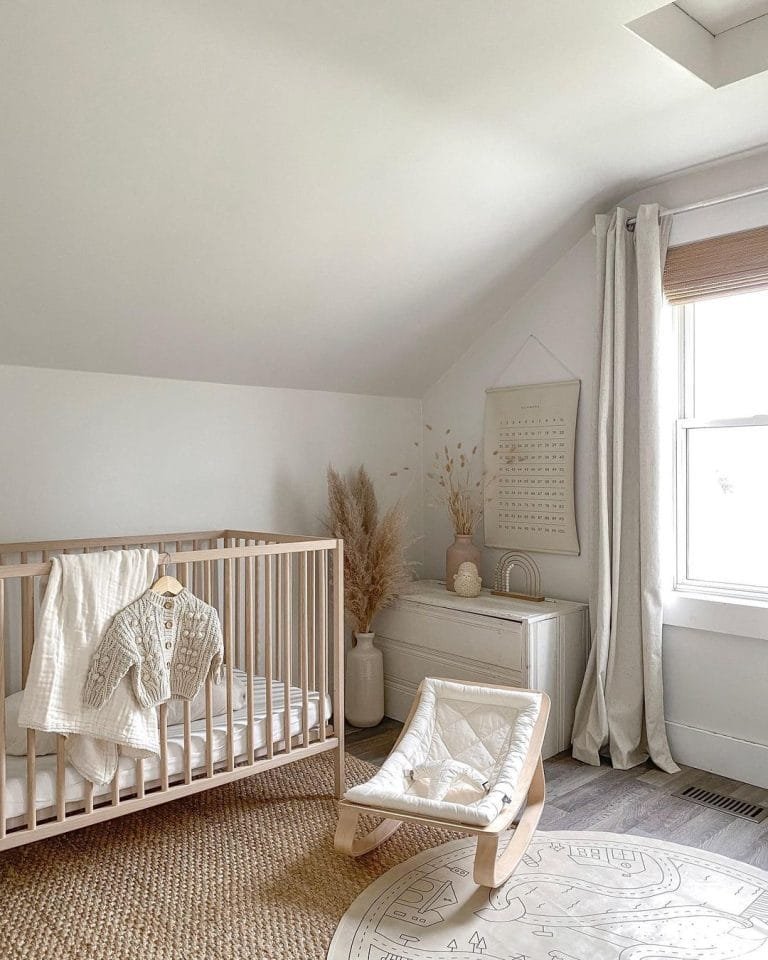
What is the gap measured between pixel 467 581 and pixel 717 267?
164 centimetres

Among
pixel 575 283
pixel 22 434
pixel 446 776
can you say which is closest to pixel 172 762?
pixel 446 776

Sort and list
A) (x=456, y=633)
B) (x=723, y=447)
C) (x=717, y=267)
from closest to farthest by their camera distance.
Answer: (x=717, y=267), (x=723, y=447), (x=456, y=633)

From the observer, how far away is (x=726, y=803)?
275cm

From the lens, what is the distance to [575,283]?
3449mm

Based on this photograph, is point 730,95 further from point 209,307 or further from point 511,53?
point 209,307

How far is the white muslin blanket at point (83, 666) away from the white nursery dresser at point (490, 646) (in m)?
1.40

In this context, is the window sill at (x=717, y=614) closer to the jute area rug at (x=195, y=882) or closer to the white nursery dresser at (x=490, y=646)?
the white nursery dresser at (x=490, y=646)

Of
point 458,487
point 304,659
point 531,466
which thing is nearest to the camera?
point 304,659

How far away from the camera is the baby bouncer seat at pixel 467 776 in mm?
2086

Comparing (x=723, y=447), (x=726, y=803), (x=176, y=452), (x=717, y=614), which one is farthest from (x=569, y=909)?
(x=176, y=452)

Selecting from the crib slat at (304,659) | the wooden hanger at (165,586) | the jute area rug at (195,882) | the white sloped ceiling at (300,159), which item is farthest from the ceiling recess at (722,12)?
the jute area rug at (195,882)

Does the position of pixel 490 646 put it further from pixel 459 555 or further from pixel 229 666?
pixel 229 666

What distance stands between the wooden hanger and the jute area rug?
0.81 metres

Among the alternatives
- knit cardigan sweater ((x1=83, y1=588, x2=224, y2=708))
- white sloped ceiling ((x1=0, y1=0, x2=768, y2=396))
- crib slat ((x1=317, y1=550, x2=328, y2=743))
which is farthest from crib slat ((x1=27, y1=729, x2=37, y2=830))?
white sloped ceiling ((x1=0, y1=0, x2=768, y2=396))
